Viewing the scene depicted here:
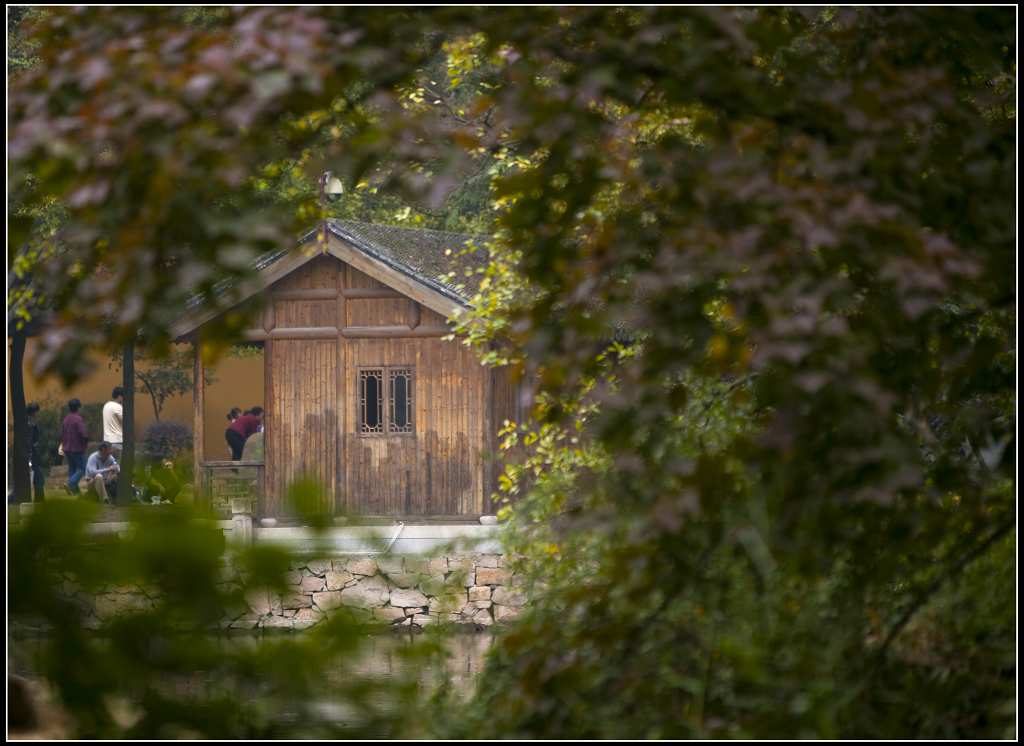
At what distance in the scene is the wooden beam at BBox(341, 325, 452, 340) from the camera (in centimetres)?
1916

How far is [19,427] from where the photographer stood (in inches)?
848

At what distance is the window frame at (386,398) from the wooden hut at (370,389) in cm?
1

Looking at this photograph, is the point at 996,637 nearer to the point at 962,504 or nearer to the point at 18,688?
the point at 962,504

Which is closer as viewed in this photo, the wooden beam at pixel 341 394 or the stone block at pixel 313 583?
the stone block at pixel 313 583

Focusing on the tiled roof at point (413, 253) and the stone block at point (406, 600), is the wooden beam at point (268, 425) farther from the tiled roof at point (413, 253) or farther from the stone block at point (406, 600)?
the stone block at point (406, 600)

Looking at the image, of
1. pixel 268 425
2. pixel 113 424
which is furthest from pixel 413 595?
pixel 113 424

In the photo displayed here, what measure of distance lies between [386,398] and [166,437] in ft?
38.4

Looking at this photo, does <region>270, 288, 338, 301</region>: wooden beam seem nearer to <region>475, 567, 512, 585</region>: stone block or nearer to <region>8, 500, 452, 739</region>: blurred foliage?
<region>475, 567, 512, 585</region>: stone block

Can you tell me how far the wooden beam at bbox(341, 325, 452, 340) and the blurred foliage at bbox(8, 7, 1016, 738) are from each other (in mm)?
14978

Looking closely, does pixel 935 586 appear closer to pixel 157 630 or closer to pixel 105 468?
pixel 157 630

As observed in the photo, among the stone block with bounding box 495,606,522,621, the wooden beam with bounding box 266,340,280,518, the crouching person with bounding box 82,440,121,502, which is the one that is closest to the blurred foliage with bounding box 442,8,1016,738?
the stone block with bounding box 495,606,522,621

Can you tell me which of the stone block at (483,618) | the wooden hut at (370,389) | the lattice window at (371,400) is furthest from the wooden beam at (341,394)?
the stone block at (483,618)

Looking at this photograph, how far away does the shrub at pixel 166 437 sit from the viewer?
1151 inches

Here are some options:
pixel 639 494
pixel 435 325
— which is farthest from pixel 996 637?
pixel 435 325
